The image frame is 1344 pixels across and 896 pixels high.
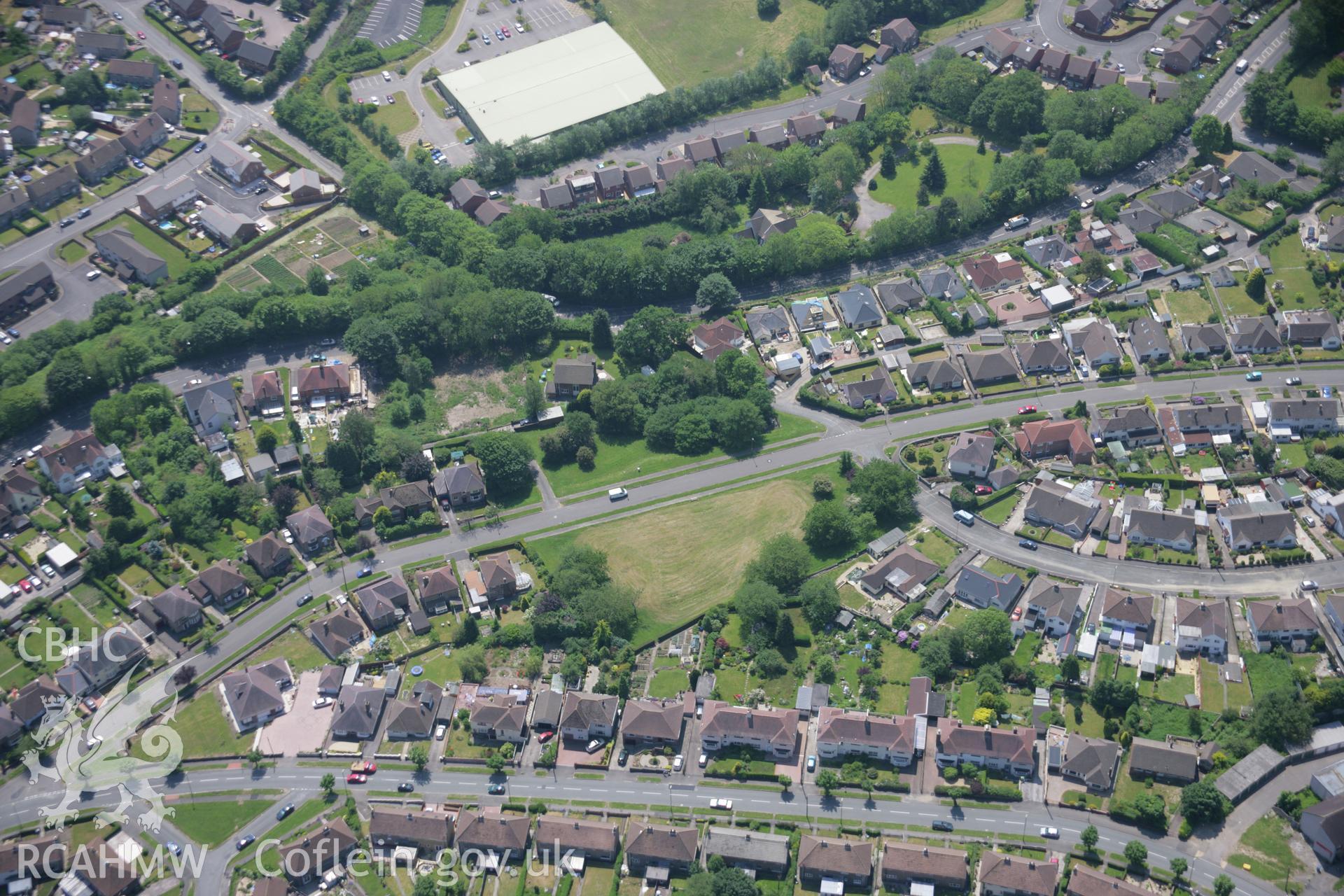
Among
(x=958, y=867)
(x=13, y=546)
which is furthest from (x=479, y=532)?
(x=958, y=867)

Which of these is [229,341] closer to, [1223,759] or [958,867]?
[958,867]

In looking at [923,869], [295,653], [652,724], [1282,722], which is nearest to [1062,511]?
[1282,722]

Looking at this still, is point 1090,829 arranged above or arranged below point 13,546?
above

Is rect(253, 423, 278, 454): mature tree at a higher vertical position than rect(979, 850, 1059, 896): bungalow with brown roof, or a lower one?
lower

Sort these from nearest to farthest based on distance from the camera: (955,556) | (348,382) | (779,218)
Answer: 1. (955,556)
2. (348,382)
3. (779,218)

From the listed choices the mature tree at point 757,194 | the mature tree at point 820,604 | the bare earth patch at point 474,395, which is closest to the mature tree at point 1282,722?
the mature tree at point 820,604

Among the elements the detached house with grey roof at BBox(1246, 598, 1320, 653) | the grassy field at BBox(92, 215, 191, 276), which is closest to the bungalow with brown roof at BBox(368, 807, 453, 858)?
the detached house with grey roof at BBox(1246, 598, 1320, 653)

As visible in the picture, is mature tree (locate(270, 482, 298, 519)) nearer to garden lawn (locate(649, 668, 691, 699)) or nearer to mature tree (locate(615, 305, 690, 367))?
mature tree (locate(615, 305, 690, 367))
